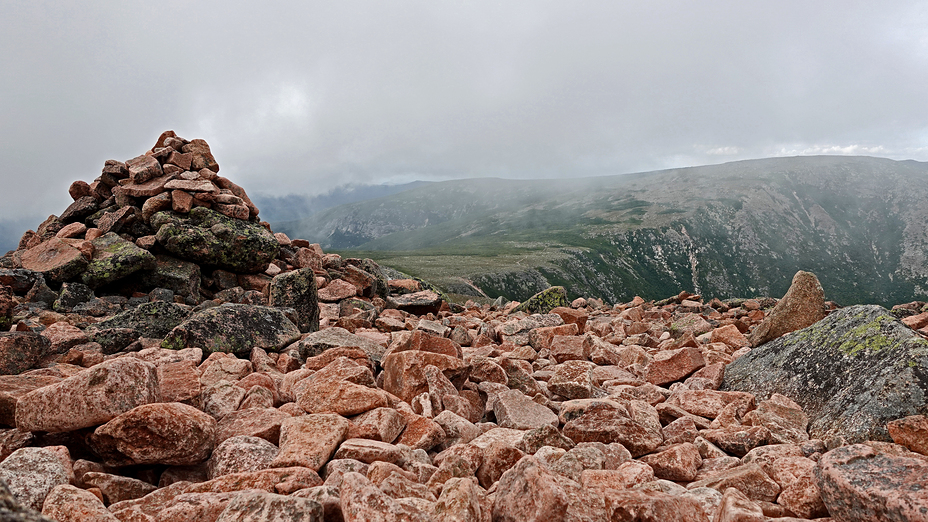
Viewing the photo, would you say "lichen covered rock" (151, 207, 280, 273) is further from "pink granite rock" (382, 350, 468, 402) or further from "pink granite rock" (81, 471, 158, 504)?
"pink granite rock" (81, 471, 158, 504)

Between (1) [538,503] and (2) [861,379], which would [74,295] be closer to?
(1) [538,503]

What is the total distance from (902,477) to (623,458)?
7.92ft

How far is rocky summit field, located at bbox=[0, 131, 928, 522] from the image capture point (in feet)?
12.7

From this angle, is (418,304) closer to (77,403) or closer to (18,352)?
(18,352)

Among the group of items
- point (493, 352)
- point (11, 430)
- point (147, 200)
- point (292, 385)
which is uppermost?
point (147, 200)

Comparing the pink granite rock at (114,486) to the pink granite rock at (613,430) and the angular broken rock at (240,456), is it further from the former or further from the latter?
the pink granite rock at (613,430)

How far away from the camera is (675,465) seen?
5.13 meters

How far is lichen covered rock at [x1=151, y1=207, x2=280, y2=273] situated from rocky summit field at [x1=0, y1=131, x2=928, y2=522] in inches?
367

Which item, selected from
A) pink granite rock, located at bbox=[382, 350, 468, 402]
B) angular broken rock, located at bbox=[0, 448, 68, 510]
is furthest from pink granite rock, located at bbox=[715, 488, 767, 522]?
angular broken rock, located at bbox=[0, 448, 68, 510]

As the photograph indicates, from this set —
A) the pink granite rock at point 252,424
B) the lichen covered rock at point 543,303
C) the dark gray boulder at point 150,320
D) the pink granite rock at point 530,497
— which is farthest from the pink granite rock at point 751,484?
the lichen covered rock at point 543,303

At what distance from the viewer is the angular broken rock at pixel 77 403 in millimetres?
5047

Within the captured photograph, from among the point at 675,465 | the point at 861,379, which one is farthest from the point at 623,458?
the point at 861,379

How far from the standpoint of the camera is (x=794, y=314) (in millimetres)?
10828

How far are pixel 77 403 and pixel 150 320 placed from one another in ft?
26.6
